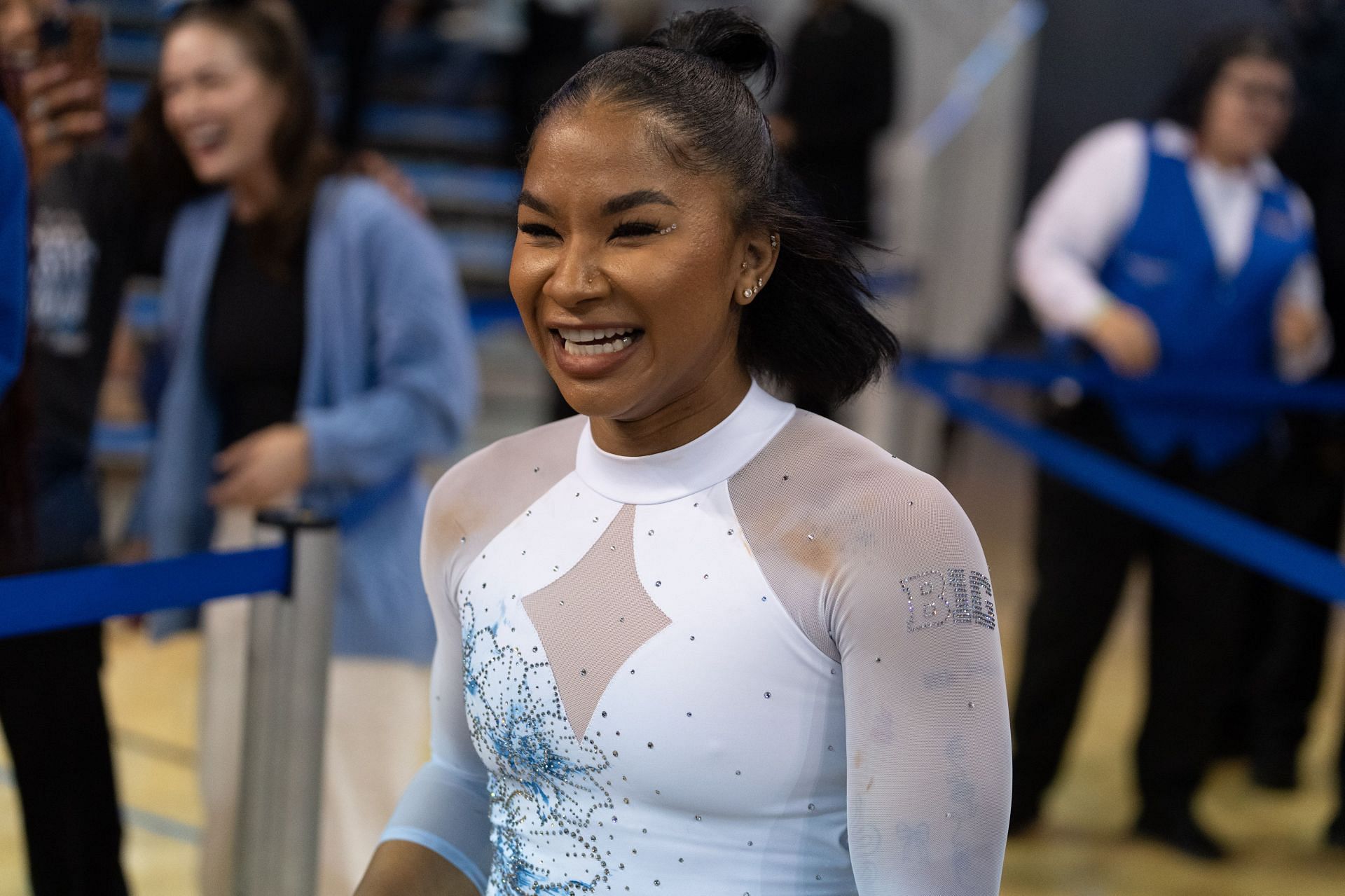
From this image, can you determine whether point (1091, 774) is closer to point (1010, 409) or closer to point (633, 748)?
point (633, 748)

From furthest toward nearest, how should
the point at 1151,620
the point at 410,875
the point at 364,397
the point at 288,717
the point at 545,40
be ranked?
the point at 545,40
the point at 1151,620
the point at 364,397
the point at 288,717
the point at 410,875

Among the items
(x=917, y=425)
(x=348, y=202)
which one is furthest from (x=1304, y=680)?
(x=348, y=202)

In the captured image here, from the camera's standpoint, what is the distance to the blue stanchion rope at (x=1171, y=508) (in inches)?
93.0

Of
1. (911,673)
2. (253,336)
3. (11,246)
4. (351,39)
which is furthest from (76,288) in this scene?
(351,39)

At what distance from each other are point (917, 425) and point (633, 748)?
14.2 ft

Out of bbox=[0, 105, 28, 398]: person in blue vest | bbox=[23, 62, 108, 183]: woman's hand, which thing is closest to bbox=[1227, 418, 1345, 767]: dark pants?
bbox=[23, 62, 108, 183]: woman's hand

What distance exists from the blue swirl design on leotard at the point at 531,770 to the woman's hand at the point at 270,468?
1.16 meters

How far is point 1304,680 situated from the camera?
13.3 feet

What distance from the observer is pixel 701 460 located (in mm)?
1238

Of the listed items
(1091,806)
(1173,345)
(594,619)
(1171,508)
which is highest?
(594,619)

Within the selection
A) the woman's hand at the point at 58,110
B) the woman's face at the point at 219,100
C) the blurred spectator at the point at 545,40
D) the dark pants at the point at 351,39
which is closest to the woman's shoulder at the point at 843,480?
the woman's hand at the point at 58,110

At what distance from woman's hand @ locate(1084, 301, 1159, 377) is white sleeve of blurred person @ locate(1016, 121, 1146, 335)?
2 centimetres

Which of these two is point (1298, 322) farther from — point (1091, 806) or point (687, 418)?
point (687, 418)

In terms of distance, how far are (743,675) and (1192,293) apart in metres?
2.61
